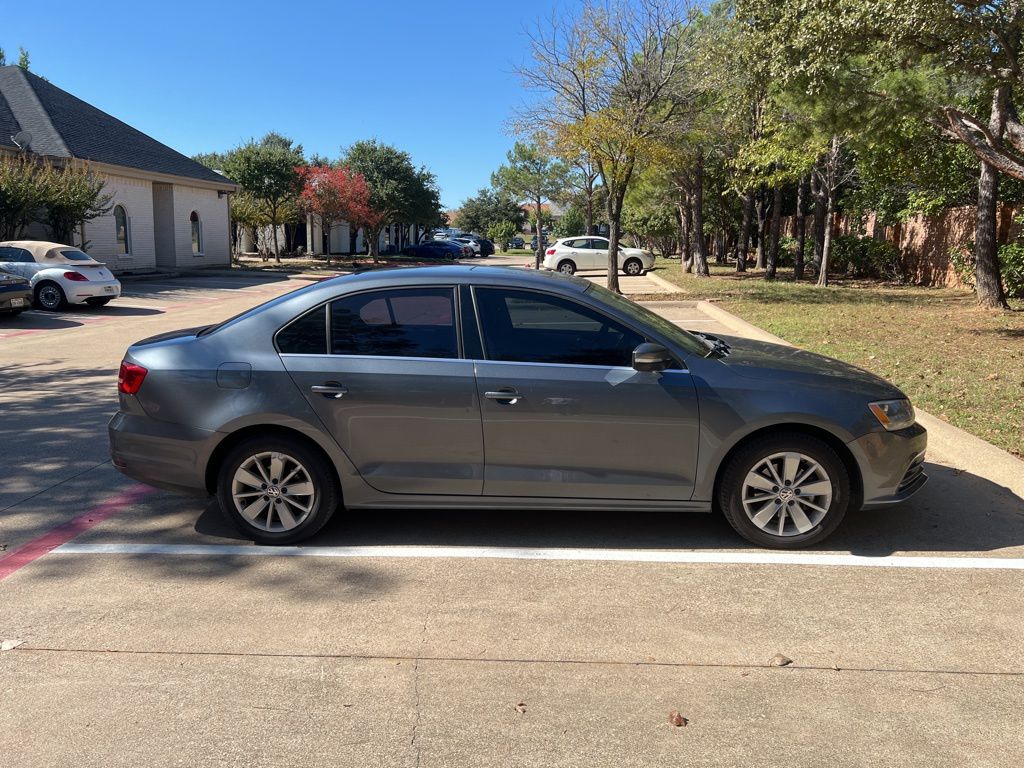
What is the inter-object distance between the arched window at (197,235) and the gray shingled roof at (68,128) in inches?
81.5

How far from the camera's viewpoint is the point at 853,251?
90.2 ft

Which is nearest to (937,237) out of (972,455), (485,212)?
(972,455)

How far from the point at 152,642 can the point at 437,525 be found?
188 cm

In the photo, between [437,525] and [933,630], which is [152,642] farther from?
[933,630]

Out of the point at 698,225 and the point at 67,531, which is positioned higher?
the point at 698,225

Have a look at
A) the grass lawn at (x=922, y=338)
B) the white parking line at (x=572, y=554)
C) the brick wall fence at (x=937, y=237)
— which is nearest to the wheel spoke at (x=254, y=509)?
the white parking line at (x=572, y=554)

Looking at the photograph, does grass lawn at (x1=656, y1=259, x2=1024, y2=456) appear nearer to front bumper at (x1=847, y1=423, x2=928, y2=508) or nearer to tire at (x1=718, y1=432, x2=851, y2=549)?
front bumper at (x1=847, y1=423, x2=928, y2=508)

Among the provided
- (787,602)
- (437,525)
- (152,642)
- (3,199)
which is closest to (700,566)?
(787,602)

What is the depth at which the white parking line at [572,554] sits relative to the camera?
4.58m

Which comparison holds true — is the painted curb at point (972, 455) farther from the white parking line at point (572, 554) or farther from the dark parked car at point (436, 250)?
the dark parked car at point (436, 250)

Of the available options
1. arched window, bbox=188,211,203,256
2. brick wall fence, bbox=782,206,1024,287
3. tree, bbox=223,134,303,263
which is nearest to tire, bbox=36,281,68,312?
arched window, bbox=188,211,203,256

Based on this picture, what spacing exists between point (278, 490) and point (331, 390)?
676 millimetres

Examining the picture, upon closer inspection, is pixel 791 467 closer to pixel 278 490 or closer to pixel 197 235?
pixel 278 490

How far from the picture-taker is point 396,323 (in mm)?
4805
